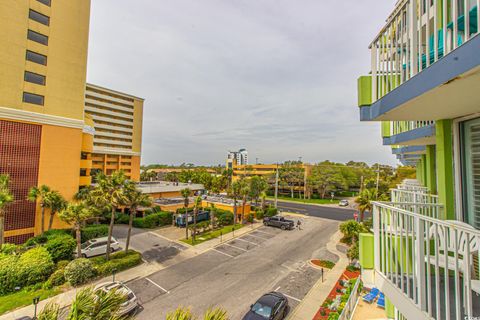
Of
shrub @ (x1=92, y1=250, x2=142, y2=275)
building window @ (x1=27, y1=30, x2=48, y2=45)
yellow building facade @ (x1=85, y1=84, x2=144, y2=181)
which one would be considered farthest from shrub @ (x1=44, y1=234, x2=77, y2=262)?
yellow building facade @ (x1=85, y1=84, x2=144, y2=181)

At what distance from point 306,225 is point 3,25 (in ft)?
→ 113

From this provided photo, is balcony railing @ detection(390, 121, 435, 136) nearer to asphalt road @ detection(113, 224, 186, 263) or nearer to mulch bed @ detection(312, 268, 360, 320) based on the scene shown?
mulch bed @ detection(312, 268, 360, 320)

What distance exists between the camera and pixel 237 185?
92.9 feet

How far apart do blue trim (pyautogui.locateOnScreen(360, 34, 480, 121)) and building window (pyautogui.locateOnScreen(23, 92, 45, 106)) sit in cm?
2399

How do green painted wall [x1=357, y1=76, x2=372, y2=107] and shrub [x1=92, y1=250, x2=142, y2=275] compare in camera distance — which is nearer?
green painted wall [x1=357, y1=76, x2=372, y2=107]

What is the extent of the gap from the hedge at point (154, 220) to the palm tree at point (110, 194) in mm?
9512

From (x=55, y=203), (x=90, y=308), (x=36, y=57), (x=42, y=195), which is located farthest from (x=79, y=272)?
(x=36, y=57)

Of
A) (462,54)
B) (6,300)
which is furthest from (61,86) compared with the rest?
(462,54)

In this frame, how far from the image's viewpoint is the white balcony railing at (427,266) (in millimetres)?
2365

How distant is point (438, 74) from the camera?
247 centimetres

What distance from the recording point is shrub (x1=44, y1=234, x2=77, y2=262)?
48.1ft

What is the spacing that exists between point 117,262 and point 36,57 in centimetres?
1773

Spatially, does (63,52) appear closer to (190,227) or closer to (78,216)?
(78,216)

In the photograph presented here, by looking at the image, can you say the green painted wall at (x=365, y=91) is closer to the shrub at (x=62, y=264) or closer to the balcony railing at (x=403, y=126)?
the balcony railing at (x=403, y=126)
